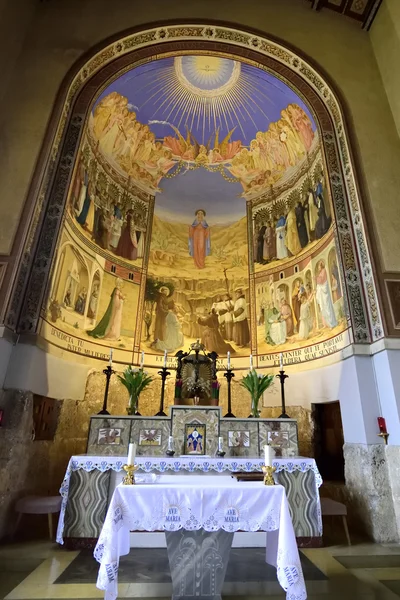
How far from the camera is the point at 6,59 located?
730 cm

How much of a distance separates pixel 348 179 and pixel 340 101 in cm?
220

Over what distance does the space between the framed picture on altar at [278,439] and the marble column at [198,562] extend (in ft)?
9.77

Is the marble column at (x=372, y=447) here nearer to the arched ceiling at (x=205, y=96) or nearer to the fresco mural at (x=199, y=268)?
the fresco mural at (x=199, y=268)

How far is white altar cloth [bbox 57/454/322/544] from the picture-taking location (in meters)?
5.02

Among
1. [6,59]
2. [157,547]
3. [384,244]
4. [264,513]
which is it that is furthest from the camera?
[6,59]

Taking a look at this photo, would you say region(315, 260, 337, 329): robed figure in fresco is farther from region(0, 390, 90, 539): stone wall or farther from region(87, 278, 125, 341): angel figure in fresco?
region(0, 390, 90, 539): stone wall

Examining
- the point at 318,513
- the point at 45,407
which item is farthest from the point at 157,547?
the point at 45,407

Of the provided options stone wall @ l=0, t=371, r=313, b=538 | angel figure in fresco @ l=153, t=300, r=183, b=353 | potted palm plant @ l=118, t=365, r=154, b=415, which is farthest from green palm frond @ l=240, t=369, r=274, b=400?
angel figure in fresco @ l=153, t=300, r=183, b=353

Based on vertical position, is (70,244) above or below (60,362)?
above

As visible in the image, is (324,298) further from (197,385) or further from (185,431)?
(185,431)

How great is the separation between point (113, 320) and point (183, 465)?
4618 millimetres

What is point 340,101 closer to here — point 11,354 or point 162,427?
point 162,427

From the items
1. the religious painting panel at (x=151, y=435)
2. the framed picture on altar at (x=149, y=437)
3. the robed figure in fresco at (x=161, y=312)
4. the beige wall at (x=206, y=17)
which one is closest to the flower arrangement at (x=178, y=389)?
the religious painting panel at (x=151, y=435)

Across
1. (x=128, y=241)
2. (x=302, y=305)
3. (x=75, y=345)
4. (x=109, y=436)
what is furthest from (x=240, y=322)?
(x=109, y=436)
